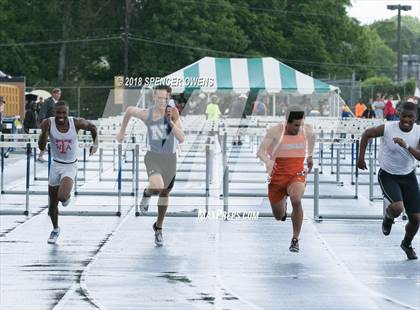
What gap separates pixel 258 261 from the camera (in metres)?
14.1

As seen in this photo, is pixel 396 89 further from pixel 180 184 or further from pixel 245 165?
pixel 180 184

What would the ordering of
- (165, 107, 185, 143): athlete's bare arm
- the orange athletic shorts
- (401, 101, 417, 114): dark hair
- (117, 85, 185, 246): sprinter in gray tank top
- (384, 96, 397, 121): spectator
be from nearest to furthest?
1. (401, 101, 417, 114): dark hair
2. the orange athletic shorts
3. (165, 107, 185, 143): athlete's bare arm
4. (117, 85, 185, 246): sprinter in gray tank top
5. (384, 96, 397, 121): spectator

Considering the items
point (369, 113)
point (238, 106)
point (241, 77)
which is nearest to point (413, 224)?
point (241, 77)

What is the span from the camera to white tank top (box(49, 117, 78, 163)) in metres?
15.3

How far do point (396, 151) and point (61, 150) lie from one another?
3.92m

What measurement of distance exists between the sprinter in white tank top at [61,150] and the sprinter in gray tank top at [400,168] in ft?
11.2

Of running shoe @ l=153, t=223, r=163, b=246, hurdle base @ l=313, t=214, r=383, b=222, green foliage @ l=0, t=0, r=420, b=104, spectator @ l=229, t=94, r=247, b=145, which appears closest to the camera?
running shoe @ l=153, t=223, r=163, b=246

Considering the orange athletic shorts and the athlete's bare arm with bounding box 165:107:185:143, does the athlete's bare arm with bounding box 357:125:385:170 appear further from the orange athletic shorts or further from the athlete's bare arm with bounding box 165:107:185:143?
the athlete's bare arm with bounding box 165:107:185:143

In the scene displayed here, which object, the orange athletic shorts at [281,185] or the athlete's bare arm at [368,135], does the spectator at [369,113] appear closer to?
the orange athletic shorts at [281,185]

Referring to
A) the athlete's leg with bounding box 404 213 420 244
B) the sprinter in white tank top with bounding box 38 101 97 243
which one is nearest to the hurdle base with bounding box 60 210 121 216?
the sprinter in white tank top with bounding box 38 101 97 243

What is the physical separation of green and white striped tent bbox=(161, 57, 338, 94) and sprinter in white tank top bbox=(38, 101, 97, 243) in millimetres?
28336

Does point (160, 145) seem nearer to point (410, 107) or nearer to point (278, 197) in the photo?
point (278, 197)

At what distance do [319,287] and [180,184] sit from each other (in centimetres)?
1364

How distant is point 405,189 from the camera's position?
14.2 metres
